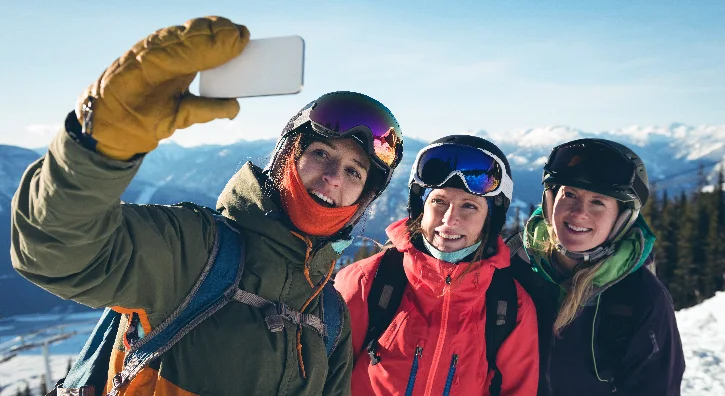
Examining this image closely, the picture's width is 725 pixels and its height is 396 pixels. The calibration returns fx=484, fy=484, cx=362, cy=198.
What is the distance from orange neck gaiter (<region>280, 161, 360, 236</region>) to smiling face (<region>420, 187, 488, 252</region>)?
142 centimetres

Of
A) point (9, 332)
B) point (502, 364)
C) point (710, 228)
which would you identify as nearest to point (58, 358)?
point (9, 332)

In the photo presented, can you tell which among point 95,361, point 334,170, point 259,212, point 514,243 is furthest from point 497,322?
point 95,361

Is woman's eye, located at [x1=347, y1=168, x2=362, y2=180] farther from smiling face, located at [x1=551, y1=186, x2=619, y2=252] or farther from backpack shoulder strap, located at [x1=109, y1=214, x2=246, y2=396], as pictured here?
smiling face, located at [x1=551, y1=186, x2=619, y2=252]

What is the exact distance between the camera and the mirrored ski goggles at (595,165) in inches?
172

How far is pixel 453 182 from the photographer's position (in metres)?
4.16

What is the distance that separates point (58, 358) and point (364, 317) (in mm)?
116796

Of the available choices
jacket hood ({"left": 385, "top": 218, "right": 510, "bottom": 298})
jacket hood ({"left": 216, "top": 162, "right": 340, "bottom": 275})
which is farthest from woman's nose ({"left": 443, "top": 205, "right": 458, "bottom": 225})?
jacket hood ({"left": 216, "top": 162, "right": 340, "bottom": 275})

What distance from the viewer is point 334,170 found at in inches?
115

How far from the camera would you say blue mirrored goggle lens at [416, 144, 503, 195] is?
4195 millimetres

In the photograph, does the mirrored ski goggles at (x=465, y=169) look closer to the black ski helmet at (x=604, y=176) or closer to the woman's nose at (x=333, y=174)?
the black ski helmet at (x=604, y=176)

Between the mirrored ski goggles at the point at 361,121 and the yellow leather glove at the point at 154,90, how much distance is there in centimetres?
134

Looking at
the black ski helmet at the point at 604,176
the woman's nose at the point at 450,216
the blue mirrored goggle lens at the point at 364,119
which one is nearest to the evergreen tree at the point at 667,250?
the black ski helmet at the point at 604,176

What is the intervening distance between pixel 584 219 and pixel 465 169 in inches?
45.5

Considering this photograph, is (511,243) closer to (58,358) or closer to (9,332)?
(58,358)
